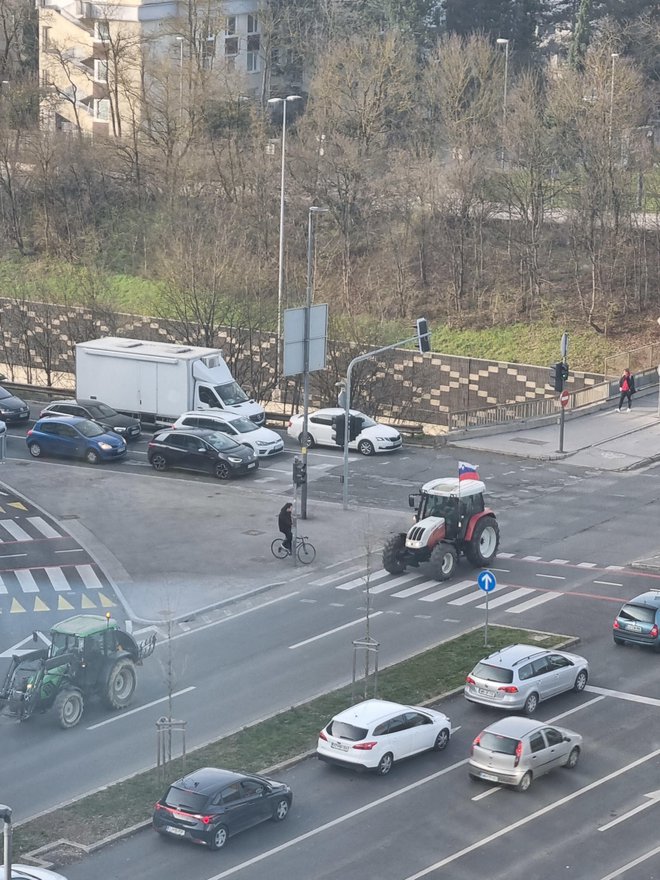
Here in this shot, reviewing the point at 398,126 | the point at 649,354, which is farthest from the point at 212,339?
the point at 398,126

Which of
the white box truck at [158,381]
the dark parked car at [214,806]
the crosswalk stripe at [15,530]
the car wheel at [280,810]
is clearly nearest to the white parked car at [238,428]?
the white box truck at [158,381]

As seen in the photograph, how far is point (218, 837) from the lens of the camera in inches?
1065

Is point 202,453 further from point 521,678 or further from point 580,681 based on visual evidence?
point 521,678

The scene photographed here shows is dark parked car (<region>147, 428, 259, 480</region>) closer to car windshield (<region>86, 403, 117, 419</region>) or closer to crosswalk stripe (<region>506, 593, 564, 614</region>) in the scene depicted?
car windshield (<region>86, 403, 117, 419</region>)

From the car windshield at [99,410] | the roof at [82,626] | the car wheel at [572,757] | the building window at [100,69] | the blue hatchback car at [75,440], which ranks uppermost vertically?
the building window at [100,69]

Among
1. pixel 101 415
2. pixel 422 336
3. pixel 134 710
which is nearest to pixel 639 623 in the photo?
pixel 134 710

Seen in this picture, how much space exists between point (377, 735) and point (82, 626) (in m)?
7.00

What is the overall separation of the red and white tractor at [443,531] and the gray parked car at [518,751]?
11956 mm

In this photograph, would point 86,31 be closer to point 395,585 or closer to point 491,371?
point 491,371

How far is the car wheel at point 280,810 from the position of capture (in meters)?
28.0

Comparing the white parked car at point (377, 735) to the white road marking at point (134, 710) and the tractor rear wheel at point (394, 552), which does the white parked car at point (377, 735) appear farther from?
the tractor rear wheel at point (394, 552)

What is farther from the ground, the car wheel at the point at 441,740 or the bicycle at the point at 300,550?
the bicycle at the point at 300,550

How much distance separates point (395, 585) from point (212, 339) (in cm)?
2905

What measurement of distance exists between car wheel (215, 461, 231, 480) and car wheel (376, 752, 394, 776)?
23.2 m
